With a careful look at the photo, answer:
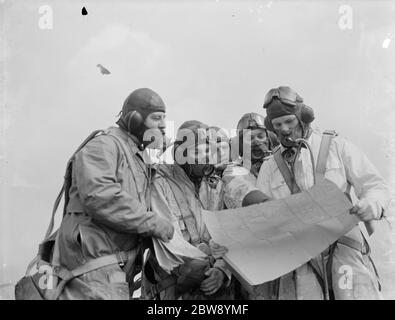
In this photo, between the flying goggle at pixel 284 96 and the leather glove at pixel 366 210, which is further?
the flying goggle at pixel 284 96

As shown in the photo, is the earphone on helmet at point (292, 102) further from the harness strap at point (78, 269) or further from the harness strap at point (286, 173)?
the harness strap at point (78, 269)

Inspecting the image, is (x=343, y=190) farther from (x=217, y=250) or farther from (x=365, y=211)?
(x=217, y=250)

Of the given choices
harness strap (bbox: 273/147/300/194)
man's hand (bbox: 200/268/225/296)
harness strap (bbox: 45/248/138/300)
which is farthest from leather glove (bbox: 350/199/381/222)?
harness strap (bbox: 45/248/138/300)

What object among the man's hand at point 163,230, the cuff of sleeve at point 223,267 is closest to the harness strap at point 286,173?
the cuff of sleeve at point 223,267

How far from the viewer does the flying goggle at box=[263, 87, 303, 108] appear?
5.64m

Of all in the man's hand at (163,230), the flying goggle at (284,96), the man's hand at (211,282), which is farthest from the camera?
the flying goggle at (284,96)

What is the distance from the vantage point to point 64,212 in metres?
5.58

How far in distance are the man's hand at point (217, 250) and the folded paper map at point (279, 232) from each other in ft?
0.57

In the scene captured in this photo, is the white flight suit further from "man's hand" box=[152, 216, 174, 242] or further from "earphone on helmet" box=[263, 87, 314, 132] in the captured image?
"man's hand" box=[152, 216, 174, 242]

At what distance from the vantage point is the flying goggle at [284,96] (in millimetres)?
5645

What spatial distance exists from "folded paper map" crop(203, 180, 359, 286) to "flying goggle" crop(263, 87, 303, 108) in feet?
3.02

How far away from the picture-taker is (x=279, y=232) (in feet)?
16.9

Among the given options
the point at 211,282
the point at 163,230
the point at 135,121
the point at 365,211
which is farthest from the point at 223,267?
the point at 135,121

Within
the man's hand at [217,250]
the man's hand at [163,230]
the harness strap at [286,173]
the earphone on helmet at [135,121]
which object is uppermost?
the earphone on helmet at [135,121]
